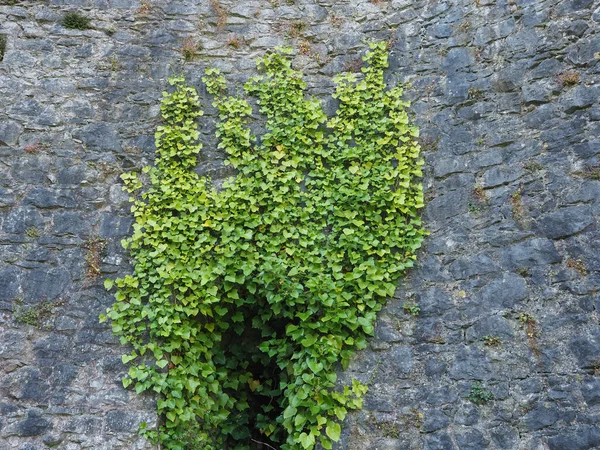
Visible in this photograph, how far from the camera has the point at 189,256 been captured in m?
4.39

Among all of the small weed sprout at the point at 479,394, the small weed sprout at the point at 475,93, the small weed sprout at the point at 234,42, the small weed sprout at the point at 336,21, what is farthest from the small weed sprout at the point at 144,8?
the small weed sprout at the point at 479,394

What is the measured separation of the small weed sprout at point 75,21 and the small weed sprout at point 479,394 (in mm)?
4617

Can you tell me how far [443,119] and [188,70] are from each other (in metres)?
2.39

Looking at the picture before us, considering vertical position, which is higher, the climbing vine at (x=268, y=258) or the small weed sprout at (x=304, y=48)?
the small weed sprout at (x=304, y=48)

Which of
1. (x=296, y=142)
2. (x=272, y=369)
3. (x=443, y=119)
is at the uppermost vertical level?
(x=443, y=119)

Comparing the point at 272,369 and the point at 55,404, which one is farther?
the point at 272,369

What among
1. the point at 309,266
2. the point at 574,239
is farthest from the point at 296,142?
the point at 574,239

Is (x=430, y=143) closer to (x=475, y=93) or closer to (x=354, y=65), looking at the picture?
(x=475, y=93)

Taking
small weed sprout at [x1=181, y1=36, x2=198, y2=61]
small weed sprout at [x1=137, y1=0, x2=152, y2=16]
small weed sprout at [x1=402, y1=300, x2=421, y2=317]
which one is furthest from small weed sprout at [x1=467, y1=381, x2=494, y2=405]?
small weed sprout at [x1=137, y1=0, x2=152, y2=16]

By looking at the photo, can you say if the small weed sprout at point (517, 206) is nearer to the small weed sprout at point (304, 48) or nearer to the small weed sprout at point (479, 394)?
the small weed sprout at point (479, 394)

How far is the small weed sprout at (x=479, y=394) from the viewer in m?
3.77

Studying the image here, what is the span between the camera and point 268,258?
→ 4.36m

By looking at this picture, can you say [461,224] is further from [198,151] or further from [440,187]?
[198,151]

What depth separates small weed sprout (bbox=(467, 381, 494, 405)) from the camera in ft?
12.4
